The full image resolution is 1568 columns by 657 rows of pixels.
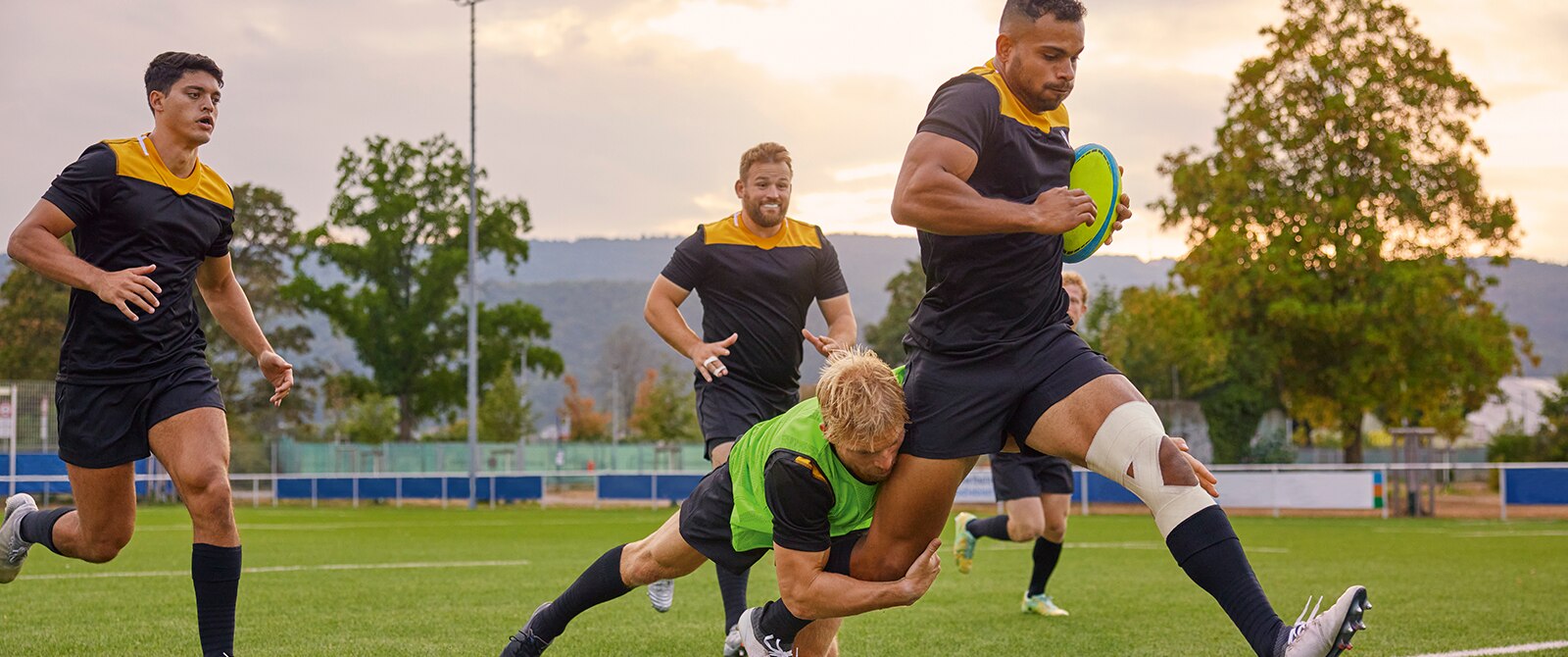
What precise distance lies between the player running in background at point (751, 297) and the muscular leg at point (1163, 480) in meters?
2.65

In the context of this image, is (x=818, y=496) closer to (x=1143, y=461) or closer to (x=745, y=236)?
(x=1143, y=461)

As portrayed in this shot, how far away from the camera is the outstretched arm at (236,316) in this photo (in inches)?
231

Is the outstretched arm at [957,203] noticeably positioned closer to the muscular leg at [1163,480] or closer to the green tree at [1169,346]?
the muscular leg at [1163,480]

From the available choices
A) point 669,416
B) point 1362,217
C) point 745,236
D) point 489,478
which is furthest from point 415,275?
point 745,236

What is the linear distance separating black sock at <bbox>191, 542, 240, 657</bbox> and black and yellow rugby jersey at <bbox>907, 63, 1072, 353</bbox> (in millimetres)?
2740

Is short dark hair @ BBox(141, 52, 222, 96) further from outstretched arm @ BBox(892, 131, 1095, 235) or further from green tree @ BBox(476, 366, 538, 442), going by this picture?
green tree @ BBox(476, 366, 538, 442)

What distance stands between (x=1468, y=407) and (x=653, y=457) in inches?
967

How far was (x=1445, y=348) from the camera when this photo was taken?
109ft

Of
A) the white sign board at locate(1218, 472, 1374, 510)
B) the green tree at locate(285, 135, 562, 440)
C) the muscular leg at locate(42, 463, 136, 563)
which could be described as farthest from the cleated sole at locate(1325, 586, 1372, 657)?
the green tree at locate(285, 135, 562, 440)

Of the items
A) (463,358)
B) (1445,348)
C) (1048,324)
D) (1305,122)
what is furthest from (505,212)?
(1048,324)

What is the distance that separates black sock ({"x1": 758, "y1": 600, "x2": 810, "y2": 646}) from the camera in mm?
Result: 4965

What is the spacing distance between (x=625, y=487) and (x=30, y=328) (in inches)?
1268

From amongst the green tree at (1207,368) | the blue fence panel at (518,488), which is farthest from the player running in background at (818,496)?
the green tree at (1207,368)

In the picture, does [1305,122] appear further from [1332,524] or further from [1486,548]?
Answer: [1486,548]
